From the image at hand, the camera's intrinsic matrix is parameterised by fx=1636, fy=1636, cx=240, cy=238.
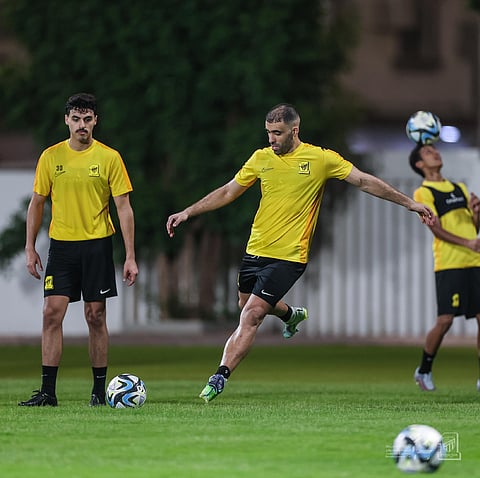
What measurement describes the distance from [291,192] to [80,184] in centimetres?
169

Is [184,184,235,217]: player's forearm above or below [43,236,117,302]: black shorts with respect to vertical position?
above

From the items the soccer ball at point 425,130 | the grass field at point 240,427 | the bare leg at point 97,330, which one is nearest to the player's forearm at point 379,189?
the grass field at point 240,427

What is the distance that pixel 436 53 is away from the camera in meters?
53.3

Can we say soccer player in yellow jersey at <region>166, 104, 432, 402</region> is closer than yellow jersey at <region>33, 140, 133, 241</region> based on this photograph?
No

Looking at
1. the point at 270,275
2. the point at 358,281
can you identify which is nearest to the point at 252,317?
the point at 270,275

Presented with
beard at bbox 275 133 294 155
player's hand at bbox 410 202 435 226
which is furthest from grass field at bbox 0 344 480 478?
beard at bbox 275 133 294 155

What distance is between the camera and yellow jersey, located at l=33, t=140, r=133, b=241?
12828 mm

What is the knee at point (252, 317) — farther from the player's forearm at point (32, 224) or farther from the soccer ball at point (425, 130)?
the soccer ball at point (425, 130)

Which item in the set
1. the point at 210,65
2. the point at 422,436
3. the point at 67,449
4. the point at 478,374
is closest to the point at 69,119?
the point at 67,449

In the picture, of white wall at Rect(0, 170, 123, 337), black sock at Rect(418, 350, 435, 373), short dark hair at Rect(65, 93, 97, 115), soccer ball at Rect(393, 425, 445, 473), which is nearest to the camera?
soccer ball at Rect(393, 425, 445, 473)

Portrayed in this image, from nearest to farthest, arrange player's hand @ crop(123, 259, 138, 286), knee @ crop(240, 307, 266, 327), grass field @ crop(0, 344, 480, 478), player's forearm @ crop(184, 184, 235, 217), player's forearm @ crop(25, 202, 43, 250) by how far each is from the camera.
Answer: grass field @ crop(0, 344, 480, 478), player's hand @ crop(123, 259, 138, 286), player's forearm @ crop(25, 202, 43, 250), knee @ crop(240, 307, 266, 327), player's forearm @ crop(184, 184, 235, 217)

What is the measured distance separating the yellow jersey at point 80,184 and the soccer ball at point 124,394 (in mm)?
1208

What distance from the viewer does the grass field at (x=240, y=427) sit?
9.00 meters

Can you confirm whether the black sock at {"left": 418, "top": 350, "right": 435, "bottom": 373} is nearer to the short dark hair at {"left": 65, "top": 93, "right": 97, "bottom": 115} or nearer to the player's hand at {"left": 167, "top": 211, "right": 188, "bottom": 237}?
the player's hand at {"left": 167, "top": 211, "right": 188, "bottom": 237}
